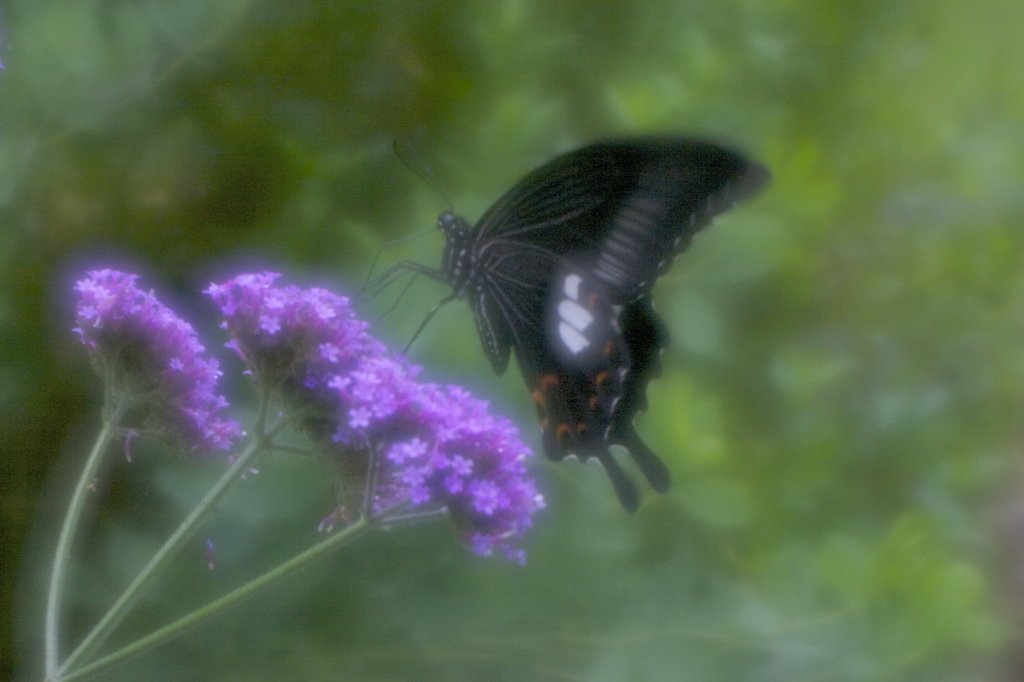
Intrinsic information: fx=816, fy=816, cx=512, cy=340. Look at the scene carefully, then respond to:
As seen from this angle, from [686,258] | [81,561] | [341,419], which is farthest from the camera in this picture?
[686,258]

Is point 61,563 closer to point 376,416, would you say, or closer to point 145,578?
point 145,578

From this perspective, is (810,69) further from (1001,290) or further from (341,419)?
(341,419)

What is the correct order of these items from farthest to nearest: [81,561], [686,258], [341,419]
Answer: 1. [686,258]
2. [81,561]
3. [341,419]

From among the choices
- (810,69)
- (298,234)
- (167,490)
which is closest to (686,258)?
(810,69)

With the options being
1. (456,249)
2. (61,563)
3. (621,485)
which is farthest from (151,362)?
(621,485)

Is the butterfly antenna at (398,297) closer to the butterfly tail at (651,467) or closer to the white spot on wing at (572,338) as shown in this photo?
the white spot on wing at (572,338)

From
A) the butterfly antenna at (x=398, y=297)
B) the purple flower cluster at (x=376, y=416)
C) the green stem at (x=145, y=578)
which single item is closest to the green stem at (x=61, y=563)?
the green stem at (x=145, y=578)
